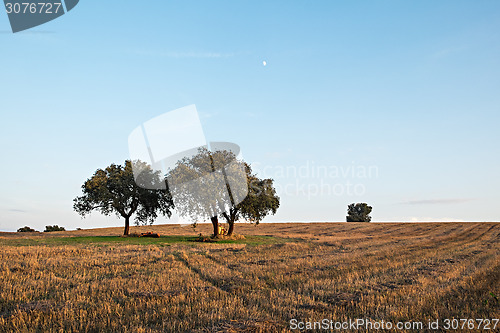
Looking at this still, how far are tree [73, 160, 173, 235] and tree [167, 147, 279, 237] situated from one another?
9.26m

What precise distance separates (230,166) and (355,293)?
106ft

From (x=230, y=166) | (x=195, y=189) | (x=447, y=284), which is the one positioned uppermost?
(x=230, y=166)

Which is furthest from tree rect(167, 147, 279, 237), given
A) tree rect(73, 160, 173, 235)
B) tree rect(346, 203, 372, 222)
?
tree rect(346, 203, 372, 222)

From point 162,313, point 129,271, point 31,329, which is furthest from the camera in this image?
point 129,271

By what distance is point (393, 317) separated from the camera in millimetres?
8398

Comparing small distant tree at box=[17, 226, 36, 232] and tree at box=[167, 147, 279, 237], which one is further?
small distant tree at box=[17, 226, 36, 232]

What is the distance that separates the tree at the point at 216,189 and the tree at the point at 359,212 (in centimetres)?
6703

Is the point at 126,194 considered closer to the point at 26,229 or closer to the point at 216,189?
the point at 216,189

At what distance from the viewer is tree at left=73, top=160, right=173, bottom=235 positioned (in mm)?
52344

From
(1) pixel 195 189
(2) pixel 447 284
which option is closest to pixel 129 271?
(2) pixel 447 284

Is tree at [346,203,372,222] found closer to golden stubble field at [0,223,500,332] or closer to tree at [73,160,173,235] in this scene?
tree at [73,160,173,235]

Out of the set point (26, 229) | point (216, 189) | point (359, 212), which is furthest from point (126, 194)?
point (359, 212)

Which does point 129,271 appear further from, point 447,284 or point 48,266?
point 447,284

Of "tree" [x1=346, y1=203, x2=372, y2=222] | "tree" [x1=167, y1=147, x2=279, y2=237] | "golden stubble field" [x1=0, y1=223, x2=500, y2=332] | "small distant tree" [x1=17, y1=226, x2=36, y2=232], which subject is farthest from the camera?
"tree" [x1=346, y1=203, x2=372, y2=222]
